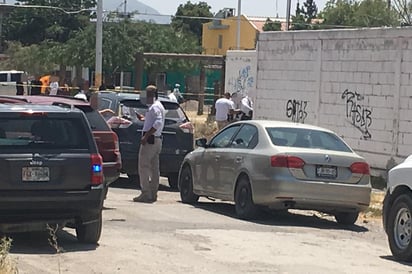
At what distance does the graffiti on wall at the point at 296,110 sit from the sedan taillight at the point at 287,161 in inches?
470

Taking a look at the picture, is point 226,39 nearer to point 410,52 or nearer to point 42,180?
point 410,52

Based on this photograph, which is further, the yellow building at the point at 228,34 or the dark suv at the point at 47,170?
the yellow building at the point at 228,34

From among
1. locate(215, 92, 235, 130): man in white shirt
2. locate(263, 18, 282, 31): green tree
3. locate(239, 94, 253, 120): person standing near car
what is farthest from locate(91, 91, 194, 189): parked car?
locate(263, 18, 282, 31): green tree

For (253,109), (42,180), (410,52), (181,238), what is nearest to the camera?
(42,180)

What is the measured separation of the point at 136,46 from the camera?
55594 mm

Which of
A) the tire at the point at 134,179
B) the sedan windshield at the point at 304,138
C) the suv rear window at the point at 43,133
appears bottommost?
the tire at the point at 134,179

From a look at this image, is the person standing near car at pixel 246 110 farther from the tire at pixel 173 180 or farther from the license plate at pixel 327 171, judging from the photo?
the license plate at pixel 327 171

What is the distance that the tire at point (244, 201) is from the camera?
14.6 meters

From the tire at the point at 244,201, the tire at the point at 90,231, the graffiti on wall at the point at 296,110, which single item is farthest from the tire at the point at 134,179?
the tire at the point at 90,231

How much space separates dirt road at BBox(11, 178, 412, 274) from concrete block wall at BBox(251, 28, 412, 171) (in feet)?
21.4

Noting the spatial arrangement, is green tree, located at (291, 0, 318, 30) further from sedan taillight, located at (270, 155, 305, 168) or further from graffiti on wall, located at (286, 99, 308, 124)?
sedan taillight, located at (270, 155, 305, 168)

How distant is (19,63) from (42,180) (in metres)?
54.9

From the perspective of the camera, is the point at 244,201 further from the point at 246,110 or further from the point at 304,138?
the point at 246,110

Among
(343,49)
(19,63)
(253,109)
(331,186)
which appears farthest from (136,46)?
(331,186)
